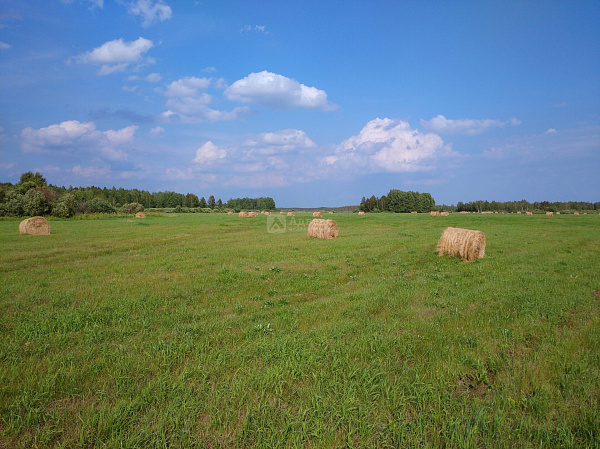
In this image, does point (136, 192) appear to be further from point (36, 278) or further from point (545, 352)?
point (545, 352)

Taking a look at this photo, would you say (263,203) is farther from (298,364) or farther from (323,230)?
(298,364)

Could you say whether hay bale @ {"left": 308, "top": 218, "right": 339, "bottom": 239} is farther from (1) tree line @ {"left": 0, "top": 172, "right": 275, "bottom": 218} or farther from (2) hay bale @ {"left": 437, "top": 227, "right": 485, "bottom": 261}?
(1) tree line @ {"left": 0, "top": 172, "right": 275, "bottom": 218}

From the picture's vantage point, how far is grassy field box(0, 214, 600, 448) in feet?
12.5

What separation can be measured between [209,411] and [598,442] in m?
5.05

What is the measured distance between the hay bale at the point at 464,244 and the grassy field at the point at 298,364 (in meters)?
5.69

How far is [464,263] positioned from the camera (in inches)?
615

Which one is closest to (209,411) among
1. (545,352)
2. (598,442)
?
(598,442)

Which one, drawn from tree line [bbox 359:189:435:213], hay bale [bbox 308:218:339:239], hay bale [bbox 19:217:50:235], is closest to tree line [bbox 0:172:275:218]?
hay bale [bbox 19:217:50:235]

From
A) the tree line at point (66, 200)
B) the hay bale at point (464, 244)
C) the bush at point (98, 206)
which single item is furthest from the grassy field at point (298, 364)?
the bush at point (98, 206)

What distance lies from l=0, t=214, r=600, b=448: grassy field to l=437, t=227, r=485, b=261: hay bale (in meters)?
5.69

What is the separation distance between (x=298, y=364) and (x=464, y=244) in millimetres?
15314

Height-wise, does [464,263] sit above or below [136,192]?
below

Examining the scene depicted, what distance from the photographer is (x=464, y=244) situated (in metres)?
16.9

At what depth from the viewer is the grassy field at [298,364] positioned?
380 centimetres
